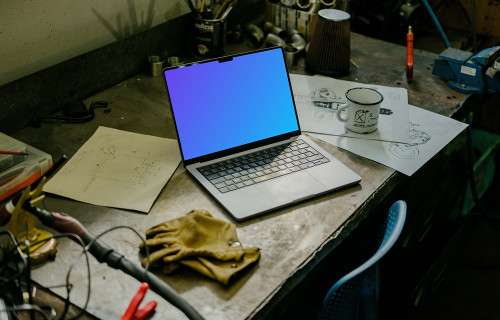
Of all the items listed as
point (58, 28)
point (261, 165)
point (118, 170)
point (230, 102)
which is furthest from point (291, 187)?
point (58, 28)

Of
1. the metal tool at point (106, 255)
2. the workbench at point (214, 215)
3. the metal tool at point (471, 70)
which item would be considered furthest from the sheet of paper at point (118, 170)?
the metal tool at point (471, 70)

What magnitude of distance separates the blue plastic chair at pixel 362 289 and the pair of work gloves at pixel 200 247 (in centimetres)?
19

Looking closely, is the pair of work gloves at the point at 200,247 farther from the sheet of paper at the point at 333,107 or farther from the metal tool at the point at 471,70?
the metal tool at the point at 471,70

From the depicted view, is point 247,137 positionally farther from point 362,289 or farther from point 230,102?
point 362,289

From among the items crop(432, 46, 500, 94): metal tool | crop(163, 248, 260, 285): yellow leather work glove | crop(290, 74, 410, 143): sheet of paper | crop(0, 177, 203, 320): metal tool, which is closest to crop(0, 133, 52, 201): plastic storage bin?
crop(0, 177, 203, 320): metal tool

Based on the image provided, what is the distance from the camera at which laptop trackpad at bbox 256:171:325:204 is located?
1.11m

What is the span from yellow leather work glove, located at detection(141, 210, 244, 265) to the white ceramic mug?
532 millimetres

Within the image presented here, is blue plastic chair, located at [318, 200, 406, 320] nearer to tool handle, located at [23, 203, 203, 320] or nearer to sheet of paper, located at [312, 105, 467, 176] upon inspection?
sheet of paper, located at [312, 105, 467, 176]

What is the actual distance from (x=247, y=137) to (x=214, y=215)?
0.26m

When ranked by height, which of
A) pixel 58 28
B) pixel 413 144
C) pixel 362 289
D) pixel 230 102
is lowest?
pixel 362 289

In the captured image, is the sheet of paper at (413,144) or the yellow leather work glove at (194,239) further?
the sheet of paper at (413,144)

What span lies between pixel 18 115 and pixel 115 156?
0.98 ft

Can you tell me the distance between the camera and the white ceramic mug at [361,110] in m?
1.34

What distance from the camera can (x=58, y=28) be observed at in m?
1.40
